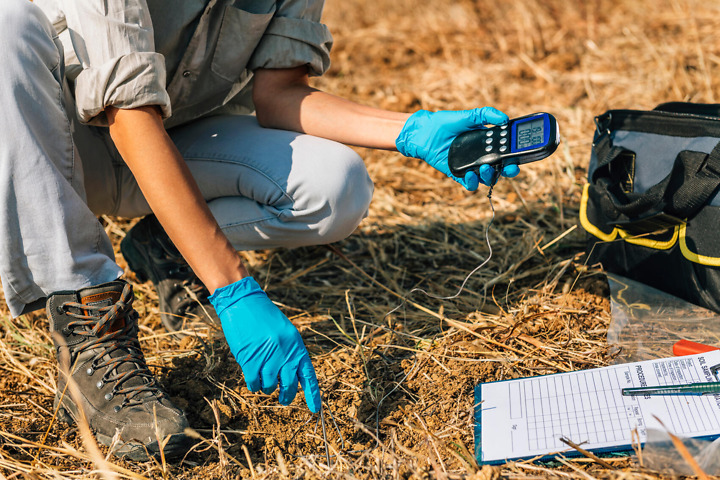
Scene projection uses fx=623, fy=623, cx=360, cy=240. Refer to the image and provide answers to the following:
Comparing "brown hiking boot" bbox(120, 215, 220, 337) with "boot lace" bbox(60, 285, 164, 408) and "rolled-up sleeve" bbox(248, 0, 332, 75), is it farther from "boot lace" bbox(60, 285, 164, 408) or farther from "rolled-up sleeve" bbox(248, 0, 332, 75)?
"rolled-up sleeve" bbox(248, 0, 332, 75)

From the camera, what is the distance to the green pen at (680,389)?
117cm

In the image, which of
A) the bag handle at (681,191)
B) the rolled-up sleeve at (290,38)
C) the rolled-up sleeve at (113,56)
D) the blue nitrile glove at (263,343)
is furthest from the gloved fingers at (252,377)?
the bag handle at (681,191)

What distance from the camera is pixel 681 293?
1.55 meters

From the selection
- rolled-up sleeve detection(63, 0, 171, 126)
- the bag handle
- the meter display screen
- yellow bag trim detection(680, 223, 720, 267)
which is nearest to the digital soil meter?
the meter display screen

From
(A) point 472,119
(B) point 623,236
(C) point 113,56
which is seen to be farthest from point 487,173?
(C) point 113,56

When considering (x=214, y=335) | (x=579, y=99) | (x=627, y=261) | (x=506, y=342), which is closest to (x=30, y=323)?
(x=214, y=335)

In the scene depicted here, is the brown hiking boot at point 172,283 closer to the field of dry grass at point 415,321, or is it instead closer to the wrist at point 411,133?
the field of dry grass at point 415,321

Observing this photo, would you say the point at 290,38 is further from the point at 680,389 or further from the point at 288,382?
the point at 680,389

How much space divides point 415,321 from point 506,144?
1.89 feet

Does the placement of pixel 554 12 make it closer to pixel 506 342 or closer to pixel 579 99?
pixel 579 99

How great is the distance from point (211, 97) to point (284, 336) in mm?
828

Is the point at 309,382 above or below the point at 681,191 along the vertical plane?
below

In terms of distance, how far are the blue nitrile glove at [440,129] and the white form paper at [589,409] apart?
18.9 inches

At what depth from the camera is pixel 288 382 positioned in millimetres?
1247
